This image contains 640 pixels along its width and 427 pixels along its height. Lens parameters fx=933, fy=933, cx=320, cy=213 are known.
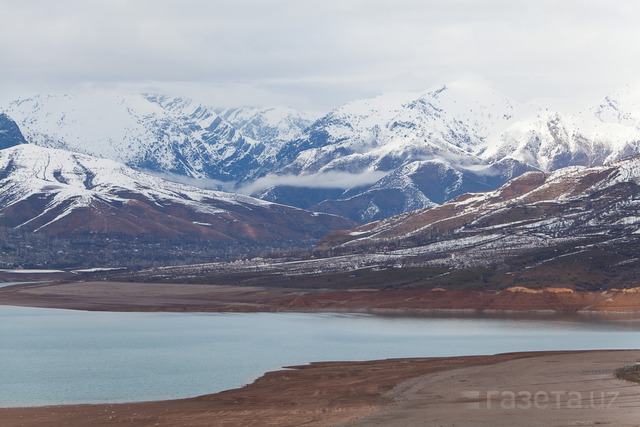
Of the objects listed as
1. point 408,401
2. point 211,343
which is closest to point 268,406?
point 408,401

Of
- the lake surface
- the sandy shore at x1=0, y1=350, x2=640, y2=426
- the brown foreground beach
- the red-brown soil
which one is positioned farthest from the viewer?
the lake surface

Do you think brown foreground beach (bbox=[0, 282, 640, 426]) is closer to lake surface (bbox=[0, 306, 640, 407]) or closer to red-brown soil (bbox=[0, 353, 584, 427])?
red-brown soil (bbox=[0, 353, 584, 427])

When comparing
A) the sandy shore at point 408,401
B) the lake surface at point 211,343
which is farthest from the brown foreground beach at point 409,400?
the lake surface at point 211,343

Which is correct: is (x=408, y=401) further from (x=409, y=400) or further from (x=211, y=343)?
(x=211, y=343)

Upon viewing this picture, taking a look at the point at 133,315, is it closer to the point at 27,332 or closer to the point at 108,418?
the point at 27,332

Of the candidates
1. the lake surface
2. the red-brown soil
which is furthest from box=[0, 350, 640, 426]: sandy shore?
the lake surface

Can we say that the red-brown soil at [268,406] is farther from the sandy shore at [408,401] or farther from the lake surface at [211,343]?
the lake surface at [211,343]
